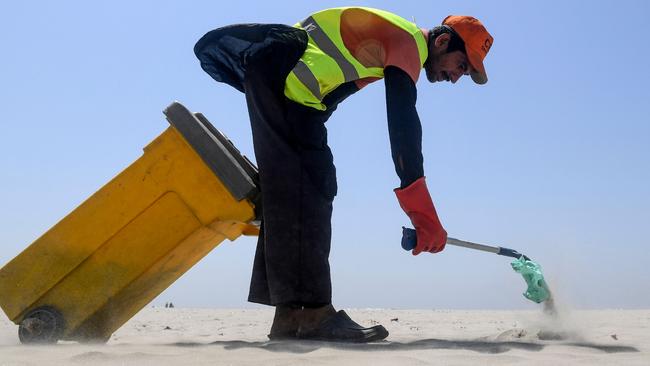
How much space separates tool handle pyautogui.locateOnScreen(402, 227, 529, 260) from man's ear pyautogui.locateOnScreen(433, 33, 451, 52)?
2.78 feet

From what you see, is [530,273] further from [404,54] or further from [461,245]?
[404,54]

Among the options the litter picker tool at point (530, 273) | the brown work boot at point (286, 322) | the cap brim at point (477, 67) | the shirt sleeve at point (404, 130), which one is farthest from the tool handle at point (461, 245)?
the cap brim at point (477, 67)

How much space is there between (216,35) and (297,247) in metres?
1.00

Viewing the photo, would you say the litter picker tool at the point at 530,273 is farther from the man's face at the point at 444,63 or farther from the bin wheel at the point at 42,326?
the bin wheel at the point at 42,326

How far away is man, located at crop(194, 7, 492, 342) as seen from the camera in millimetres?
2537

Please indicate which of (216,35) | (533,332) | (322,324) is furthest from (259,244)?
(533,332)

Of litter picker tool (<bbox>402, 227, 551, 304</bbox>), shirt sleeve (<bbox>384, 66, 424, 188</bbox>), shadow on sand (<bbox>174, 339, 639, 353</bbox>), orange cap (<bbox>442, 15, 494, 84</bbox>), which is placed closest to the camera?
shadow on sand (<bbox>174, 339, 639, 353</bbox>)

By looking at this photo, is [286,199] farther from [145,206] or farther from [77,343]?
[77,343]

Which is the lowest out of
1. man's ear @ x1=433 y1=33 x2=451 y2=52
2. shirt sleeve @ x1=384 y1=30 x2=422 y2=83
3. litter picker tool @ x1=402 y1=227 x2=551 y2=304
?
litter picker tool @ x1=402 y1=227 x2=551 y2=304

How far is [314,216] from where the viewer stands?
265cm

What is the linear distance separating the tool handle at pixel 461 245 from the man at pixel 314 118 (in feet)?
0.11

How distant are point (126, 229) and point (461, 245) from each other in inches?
60.3

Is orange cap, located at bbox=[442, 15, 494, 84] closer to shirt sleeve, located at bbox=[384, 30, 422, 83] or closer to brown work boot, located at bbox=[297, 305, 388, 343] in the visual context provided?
shirt sleeve, located at bbox=[384, 30, 422, 83]

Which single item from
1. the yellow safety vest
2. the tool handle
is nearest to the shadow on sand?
the tool handle
